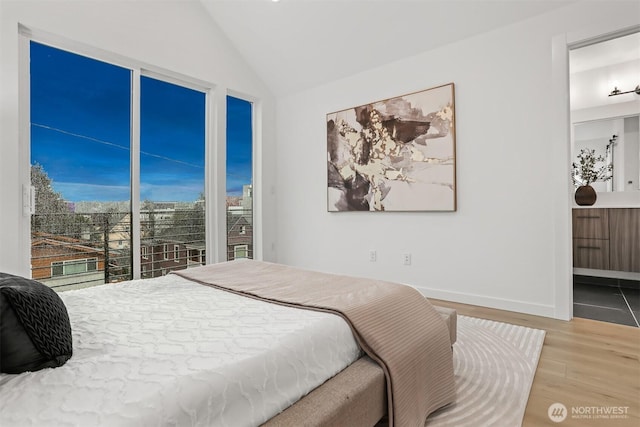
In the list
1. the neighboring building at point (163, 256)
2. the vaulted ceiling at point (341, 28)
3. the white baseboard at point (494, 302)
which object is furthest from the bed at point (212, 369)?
the vaulted ceiling at point (341, 28)

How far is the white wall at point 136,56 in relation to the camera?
2.52 m

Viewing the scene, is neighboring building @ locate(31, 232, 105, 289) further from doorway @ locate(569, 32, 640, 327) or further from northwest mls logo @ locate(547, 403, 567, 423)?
doorway @ locate(569, 32, 640, 327)

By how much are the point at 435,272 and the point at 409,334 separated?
7.02ft

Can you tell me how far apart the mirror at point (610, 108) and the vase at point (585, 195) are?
11.0 inches

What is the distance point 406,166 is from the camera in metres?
3.48

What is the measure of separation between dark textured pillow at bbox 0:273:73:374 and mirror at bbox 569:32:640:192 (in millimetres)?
4958

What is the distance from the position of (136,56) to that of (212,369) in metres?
3.37

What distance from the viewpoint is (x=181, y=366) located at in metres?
0.87

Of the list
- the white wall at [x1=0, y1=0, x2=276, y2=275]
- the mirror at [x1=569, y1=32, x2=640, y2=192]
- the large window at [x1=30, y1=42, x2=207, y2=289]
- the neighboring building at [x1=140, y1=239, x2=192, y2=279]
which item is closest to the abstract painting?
the white wall at [x1=0, y1=0, x2=276, y2=275]

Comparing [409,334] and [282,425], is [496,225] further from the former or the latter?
[282,425]

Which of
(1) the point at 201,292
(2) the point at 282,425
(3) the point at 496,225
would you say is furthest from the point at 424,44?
(2) the point at 282,425

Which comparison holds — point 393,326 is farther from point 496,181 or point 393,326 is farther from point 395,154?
point 395,154

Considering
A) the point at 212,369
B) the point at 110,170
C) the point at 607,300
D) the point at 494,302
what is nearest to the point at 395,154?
the point at 494,302

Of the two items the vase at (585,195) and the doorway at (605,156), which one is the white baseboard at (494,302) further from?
the vase at (585,195)
